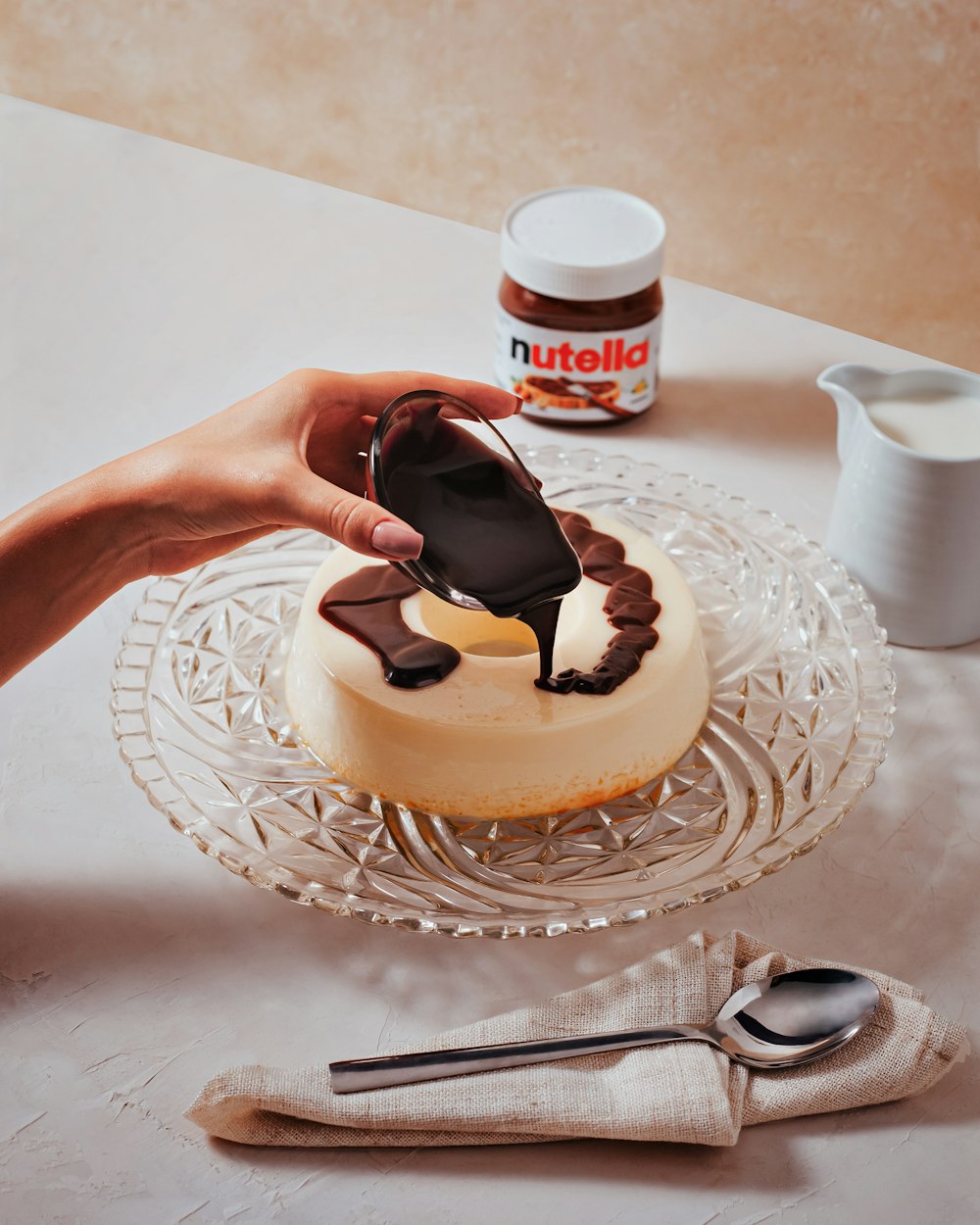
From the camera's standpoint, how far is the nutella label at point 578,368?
1447 millimetres

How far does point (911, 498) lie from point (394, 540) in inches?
20.0

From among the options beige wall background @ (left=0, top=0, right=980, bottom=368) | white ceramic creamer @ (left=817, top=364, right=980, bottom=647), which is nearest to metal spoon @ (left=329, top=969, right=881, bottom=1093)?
white ceramic creamer @ (left=817, top=364, right=980, bottom=647)

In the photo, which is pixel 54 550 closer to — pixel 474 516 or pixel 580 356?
pixel 474 516

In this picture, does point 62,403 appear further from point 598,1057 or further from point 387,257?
point 598,1057

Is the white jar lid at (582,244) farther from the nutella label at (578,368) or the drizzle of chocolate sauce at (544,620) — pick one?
the drizzle of chocolate sauce at (544,620)

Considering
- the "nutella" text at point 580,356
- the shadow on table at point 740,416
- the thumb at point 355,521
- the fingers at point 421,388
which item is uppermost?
the thumb at point 355,521

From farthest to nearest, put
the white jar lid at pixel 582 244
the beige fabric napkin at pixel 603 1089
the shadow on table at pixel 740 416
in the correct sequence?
the shadow on table at pixel 740 416 → the white jar lid at pixel 582 244 → the beige fabric napkin at pixel 603 1089

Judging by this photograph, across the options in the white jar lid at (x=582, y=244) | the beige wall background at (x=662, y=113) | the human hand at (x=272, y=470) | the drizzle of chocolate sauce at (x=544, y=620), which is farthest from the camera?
the beige wall background at (x=662, y=113)

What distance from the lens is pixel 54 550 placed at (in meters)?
1.08

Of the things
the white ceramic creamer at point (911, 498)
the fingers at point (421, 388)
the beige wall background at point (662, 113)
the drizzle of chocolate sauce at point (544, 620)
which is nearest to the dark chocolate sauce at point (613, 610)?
the drizzle of chocolate sauce at point (544, 620)

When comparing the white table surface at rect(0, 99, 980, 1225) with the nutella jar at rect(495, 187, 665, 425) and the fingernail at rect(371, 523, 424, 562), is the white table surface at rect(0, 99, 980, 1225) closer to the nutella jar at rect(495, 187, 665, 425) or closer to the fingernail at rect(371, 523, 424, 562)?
the nutella jar at rect(495, 187, 665, 425)

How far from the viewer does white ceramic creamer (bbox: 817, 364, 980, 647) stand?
1161 millimetres

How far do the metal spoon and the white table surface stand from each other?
0.16 feet

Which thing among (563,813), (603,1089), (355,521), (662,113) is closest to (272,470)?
(355,521)
